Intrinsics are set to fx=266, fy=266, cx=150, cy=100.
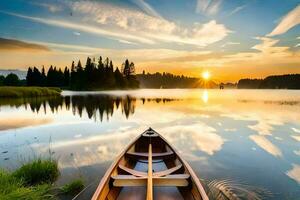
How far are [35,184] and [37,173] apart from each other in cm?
47

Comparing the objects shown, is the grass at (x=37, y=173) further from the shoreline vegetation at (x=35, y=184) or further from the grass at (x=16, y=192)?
the grass at (x=16, y=192)

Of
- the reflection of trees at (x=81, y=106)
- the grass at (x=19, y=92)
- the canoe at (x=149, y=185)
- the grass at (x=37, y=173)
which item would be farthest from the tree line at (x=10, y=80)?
the canoe at (x=149, y=185)

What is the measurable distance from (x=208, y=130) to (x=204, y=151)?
591 cm

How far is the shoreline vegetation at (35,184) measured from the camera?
6.04 metres

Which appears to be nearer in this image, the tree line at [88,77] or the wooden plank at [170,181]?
the wooden plank at [170,181]

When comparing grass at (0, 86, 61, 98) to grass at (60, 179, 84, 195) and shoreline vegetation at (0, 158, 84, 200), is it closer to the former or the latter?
shoreline vegetation at (0, 158, 84, 200)

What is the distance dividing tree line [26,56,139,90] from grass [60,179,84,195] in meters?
96.8

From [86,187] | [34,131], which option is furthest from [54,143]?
[86,187]

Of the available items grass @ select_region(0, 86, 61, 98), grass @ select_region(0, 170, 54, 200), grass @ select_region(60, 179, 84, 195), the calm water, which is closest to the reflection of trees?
the calm water

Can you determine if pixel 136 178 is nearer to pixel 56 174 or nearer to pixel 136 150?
pixel 56 174

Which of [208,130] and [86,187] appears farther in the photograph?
[208,130]

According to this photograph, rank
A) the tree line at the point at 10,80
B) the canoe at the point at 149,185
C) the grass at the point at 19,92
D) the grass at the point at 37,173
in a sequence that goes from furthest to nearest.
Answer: the tree line at the point at 10,80
the grass at the point at 19,92
the grass at the point at 37,173
the canoe at the point at 149,185

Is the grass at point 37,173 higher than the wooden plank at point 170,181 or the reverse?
the reverse

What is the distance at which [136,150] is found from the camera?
11.1 meters
